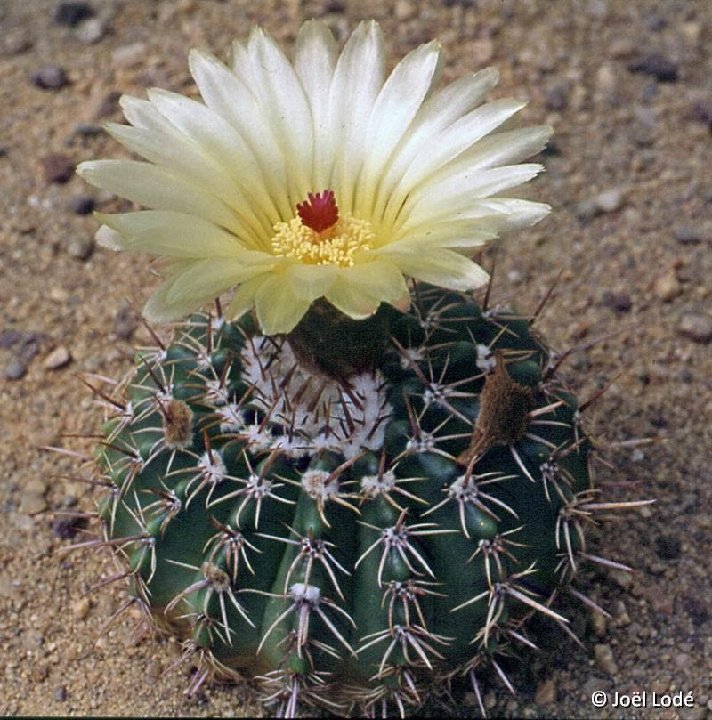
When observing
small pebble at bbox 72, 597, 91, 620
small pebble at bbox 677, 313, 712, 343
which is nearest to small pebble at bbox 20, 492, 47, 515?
small pebble at bbox 72, 597, 91, 620

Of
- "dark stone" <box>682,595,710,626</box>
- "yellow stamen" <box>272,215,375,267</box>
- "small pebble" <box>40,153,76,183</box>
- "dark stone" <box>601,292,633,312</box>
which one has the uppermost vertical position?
"yellow stamen" <box>272,215,375,267</box>

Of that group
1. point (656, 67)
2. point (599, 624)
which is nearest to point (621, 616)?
point (599, 624)

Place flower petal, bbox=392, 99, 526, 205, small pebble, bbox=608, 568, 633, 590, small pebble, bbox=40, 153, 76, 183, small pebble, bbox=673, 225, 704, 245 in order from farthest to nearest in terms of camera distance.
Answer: small pebble, bbox=40, 153, 76, 183 → small pebble, bbox=673, 225, 704, 245 → small pebble, bbox=608, 568, 633, 590 → flower petal, bbox=392, 99, 526, 205

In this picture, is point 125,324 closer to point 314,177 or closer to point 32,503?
point 32,503

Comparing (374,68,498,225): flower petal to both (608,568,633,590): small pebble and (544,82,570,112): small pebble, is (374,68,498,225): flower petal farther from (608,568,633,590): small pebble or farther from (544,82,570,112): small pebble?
(544,82,570,112): small pebble

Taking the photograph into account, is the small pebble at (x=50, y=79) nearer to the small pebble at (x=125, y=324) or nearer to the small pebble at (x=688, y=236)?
the small pebble at (x=125, y=324)

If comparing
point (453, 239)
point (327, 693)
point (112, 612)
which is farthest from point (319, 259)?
point (112, 612)
